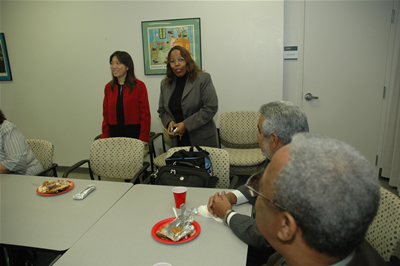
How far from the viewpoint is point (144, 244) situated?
1.18 metres

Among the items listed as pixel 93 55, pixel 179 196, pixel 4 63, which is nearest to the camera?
pixel 179 196

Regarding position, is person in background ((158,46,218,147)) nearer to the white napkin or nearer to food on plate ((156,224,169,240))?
the white napkin

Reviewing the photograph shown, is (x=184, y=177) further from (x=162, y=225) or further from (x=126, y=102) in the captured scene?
(x=126, y=102)

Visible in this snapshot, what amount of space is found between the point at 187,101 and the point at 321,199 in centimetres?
216

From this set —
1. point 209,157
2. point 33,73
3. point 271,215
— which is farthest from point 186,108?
point 33,73

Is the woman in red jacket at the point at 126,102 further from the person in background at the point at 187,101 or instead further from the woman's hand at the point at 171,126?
the woman's hand at the point at 171,126

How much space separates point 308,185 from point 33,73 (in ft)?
15.0

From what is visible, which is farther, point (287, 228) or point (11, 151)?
point (11, 151)

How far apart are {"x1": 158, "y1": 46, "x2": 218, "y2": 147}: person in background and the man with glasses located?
3.65 ft

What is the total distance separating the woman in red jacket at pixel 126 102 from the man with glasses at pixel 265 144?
1676mm

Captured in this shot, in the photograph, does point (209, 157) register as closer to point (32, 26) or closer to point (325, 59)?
point (325, 59)

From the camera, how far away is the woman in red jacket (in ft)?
9.37

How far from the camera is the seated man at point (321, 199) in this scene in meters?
0.62

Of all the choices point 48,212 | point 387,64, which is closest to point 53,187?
point 48,212
